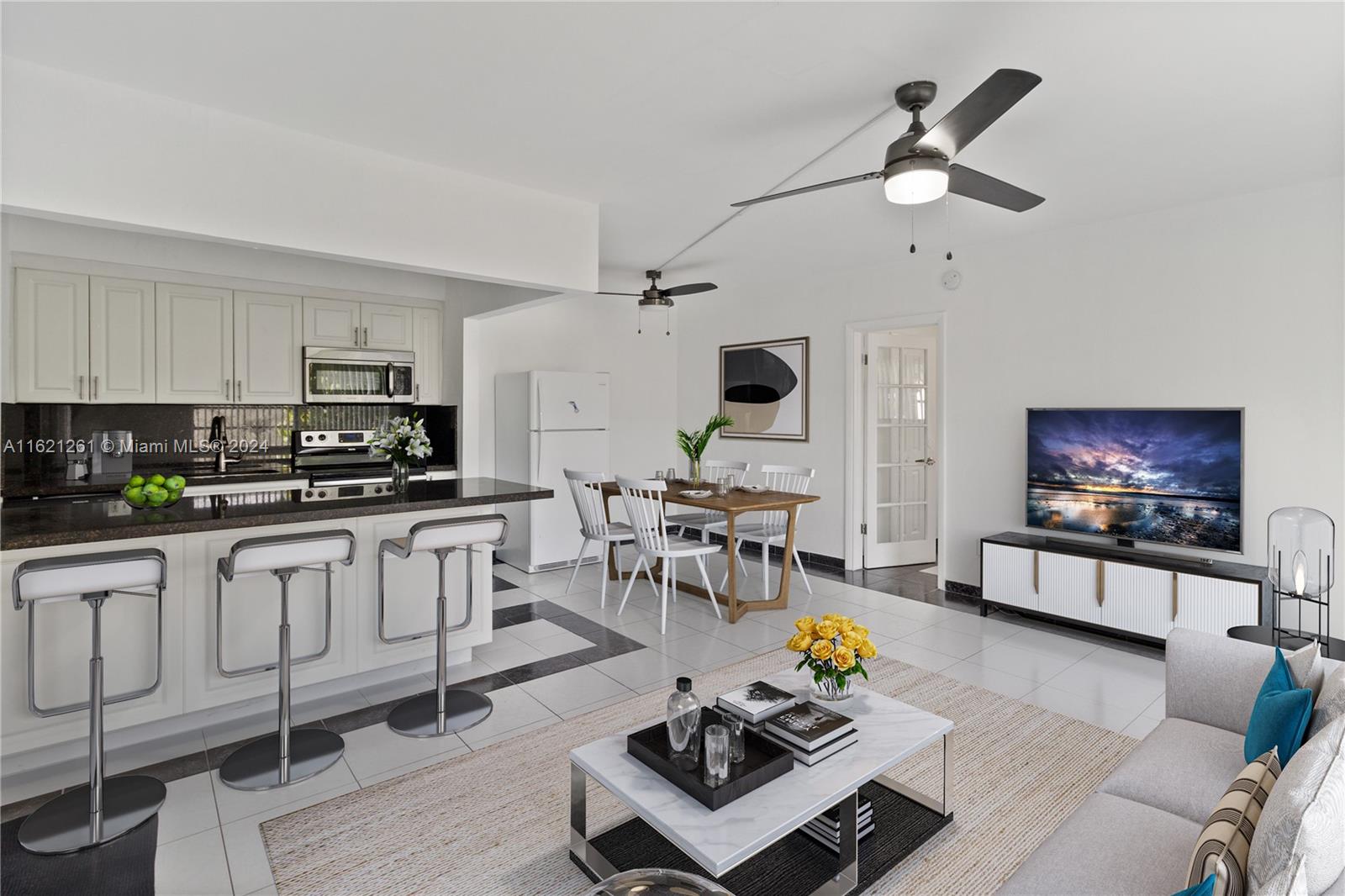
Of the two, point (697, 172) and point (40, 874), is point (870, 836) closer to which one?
point (40, 874)

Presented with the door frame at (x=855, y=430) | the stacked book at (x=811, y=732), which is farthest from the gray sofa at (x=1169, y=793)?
the door frame at (x=855, y=430)

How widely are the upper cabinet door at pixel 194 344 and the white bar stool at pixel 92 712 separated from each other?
2620mm

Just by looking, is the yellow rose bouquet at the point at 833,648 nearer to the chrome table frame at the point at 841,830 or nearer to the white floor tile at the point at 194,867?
the chrome table frame at the point at 841,830

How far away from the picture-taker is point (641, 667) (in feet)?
12.3

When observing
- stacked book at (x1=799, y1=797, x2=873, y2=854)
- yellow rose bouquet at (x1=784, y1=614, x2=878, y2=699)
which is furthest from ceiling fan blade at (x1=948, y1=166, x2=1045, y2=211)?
stacked book at (x1=799, y1=797, x2=873, y2=854)

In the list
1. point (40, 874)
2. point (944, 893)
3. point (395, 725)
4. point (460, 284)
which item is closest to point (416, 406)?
point (460, 284)

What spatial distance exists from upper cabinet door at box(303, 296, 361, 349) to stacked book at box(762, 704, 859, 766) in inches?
181

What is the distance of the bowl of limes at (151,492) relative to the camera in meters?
2.81

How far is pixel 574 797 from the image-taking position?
2129mm

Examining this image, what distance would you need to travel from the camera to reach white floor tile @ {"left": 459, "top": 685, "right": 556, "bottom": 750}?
2.98 m

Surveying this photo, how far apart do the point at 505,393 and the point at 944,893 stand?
4952 mm

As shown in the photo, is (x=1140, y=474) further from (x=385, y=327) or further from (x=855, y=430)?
(x=385, y=327)

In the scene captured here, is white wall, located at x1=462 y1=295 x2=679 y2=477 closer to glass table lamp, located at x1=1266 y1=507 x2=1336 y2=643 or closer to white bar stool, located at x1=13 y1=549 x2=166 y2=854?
white bar stool, located at x1=13 y1=549 x2=166 y2=854

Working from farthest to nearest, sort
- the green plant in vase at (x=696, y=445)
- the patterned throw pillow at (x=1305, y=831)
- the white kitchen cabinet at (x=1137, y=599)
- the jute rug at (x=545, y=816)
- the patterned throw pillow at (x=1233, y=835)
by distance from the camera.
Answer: the green plant in vase at (x=696, y=445)
the white kitchen cabinet at (x=1137, y=599)
the jute rug at (x=545, y=816)
the patterned throw pillow at (x=1233, y=835)
the patterned throw pillow at (x=1305, y=831)
